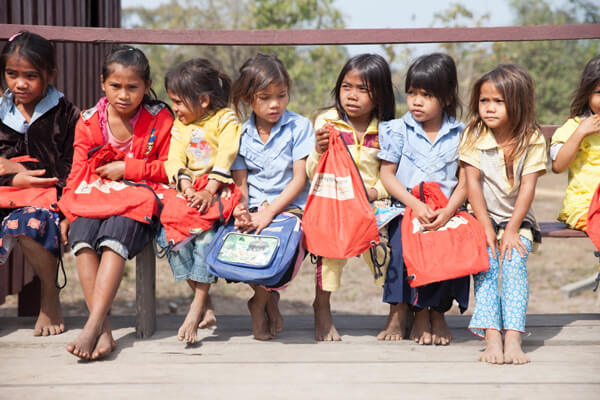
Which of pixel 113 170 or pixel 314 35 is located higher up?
pixel 314 35

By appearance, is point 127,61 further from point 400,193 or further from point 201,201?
point 400,193

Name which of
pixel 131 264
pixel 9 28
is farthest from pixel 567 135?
pixel 131 264

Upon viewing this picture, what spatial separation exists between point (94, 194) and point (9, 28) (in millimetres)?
1204

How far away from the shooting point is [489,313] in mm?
2926

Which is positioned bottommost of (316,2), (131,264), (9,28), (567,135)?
(131,264)

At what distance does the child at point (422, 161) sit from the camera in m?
3.10

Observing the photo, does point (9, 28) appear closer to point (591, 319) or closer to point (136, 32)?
point (136, 32)

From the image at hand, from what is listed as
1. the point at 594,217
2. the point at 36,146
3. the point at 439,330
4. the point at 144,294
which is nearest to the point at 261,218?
the point at 144,294

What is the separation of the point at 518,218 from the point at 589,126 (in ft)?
2.38

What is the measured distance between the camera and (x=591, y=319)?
3490 mm

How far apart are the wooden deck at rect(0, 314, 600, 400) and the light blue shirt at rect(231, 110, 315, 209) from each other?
2.36ft

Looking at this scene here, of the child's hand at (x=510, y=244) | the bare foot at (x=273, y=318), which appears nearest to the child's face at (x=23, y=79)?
the bare foot at (x=273, y=318)

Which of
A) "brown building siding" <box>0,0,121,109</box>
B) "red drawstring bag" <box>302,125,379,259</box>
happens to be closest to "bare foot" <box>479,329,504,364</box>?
"red drawstring bag" <box>302,125,379,259</box>

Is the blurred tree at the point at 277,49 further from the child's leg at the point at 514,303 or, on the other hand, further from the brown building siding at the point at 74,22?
the child's leg at the point at 514,303
